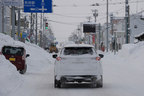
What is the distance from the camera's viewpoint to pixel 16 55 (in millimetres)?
21922

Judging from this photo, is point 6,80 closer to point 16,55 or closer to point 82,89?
point 82,89

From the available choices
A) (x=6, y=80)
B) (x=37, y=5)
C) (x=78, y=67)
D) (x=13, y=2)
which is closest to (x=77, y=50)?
(x=78, y=67)

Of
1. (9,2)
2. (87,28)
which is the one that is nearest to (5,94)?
(9,2)

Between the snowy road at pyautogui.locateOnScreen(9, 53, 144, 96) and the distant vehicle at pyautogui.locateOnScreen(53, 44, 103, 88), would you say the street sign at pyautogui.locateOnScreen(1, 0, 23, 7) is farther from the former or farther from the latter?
the distant vehicle at pyautogui.locateOnScreen(53, 44, 103, 88)

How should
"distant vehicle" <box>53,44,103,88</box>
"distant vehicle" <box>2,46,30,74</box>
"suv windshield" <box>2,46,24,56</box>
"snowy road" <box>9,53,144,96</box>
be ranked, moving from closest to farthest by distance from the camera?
"snowy road" <box>9,53,144,96</box> < "distant vehicle" <box>53,44,103,88</box> < "distant vehicle" <box>2,46,30,74</box> < "suv windshield" <box>2,46,24,56</box>

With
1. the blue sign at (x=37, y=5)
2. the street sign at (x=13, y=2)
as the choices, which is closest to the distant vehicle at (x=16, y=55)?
the street sign at (x=13, y=2)

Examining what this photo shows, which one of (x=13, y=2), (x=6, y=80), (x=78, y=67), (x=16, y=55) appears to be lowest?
(x=6, y=80)

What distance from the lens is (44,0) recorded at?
38.7 meters

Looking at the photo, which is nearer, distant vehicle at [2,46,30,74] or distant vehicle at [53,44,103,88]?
distant vehicle at [53,44,103,88]

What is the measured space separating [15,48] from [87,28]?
69369 millimetres

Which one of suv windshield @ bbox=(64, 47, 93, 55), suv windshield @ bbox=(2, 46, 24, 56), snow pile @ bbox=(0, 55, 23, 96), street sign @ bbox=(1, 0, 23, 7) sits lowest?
snow pile @ bbox=(0, 55, 23, 96)

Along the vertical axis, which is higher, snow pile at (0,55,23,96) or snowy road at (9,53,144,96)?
snow pile at (0,55,23,96)

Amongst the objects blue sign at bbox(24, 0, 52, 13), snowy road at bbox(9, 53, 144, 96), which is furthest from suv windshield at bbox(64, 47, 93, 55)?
blue sign at bbox(24, 0, 52, 13)

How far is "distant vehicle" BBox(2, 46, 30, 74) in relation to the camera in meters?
21.9
